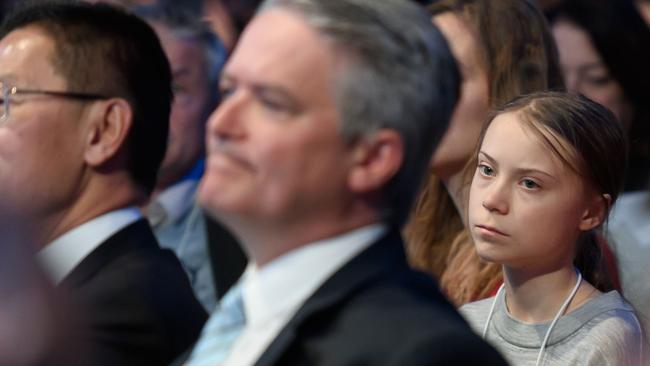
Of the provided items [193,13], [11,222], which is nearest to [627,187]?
[193,13]

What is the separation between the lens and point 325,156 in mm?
1983

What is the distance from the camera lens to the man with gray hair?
197 centimetres

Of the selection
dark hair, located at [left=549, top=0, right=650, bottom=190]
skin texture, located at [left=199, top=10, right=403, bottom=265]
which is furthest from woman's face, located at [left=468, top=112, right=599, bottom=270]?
dark hair, located at [left=549, top=0, right=650, bottom=190]

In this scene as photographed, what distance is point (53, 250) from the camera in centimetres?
282

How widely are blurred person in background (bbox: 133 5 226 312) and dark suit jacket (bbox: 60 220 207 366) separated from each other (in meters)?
1.61

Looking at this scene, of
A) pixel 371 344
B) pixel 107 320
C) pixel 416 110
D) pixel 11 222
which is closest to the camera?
pixel 11 222

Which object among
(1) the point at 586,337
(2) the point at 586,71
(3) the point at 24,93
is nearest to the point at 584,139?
(1) the point at 586,337

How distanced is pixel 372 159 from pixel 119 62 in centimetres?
108

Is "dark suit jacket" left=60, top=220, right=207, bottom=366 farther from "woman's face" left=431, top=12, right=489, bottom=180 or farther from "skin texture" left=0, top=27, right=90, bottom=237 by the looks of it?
"woman's face" left=431, top=12, right=489, bottom=180

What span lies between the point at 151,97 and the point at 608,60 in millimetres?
2123

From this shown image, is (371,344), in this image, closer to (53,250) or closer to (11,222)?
(11,222)

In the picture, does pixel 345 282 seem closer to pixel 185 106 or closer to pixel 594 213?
pixel 594 213

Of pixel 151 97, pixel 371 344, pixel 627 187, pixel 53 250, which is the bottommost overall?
pixel 627 187

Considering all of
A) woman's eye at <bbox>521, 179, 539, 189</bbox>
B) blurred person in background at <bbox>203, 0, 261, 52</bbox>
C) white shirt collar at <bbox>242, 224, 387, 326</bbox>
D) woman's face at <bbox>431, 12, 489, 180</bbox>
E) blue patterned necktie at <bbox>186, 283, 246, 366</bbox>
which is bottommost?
blurred person in background at <bbox>203, 0, 261, 52</bbox>
